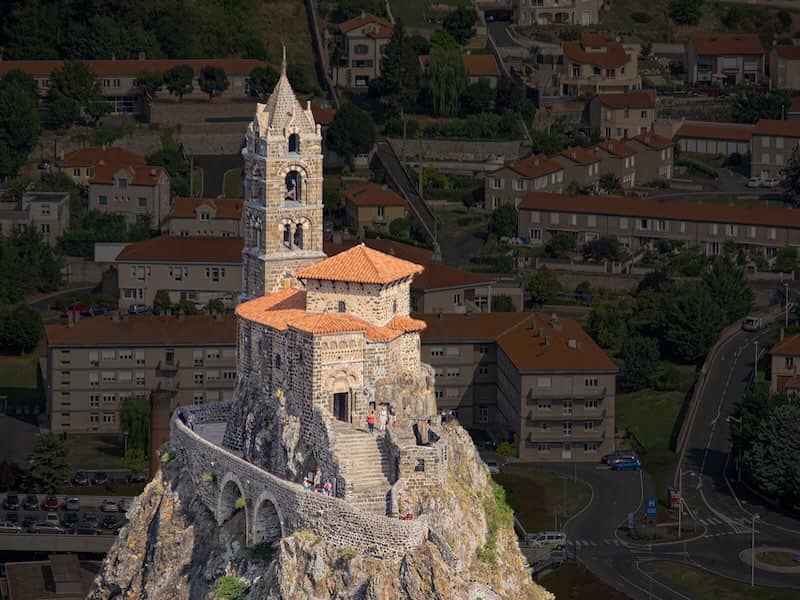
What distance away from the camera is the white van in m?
178

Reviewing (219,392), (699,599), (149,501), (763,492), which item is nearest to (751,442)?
(763,492)

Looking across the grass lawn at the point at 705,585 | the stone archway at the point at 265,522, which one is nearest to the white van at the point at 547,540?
the grass lawn at the point at 705,585

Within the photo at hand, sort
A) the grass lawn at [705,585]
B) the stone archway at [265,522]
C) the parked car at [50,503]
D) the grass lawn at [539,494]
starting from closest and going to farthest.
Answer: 1. the stone archway at [265,522]
2. the grass lawn at [705,585]
3. the grass lawn at [539,494]
4. the parked car at [50,503]

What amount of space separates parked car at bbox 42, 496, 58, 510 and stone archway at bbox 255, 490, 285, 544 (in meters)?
42.9

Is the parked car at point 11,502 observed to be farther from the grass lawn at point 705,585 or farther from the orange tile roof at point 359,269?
the orange tile roof at point 359,269

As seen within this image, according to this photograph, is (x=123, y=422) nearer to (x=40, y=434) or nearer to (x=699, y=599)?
(x=40, y=434)

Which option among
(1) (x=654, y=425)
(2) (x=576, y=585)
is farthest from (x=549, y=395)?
(2) (x=576, y=585)

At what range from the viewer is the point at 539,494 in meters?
186

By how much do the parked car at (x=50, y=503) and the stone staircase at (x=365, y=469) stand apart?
47.8 m

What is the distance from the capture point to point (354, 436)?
140 m

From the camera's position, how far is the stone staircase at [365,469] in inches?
5433

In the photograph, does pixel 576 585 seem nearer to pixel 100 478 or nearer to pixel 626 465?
pixel 626 465

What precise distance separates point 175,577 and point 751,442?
157 ft

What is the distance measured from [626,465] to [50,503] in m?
32.6
